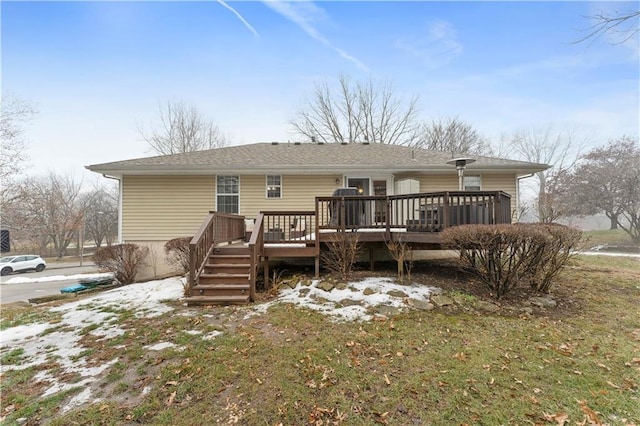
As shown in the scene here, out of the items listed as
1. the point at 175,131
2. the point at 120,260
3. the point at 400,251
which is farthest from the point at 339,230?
the point at 175,131

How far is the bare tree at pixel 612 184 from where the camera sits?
1947cm

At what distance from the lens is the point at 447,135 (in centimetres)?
2489

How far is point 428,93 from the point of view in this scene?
863 inches

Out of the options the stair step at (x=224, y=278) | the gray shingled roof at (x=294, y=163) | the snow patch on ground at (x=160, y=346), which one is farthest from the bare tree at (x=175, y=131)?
the snow patch on ground at (x=160, y=346)

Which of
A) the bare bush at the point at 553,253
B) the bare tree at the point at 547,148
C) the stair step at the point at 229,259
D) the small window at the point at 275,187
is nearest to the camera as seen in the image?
the bare bush at the point at 553,253

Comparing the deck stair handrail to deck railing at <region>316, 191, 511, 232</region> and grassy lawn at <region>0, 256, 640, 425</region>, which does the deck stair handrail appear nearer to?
grassy lawn at <region>0, 256, 640, 425</region>

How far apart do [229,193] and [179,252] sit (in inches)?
106

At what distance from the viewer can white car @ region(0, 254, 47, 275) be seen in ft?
67.6

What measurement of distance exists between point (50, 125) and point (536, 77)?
24504 mm

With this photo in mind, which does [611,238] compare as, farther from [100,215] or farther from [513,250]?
[100,215]

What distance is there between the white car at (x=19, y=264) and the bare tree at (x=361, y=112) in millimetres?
24266

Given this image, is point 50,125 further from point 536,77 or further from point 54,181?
point 536,77

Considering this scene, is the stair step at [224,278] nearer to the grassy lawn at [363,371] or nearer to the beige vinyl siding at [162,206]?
the grassy lawn at [363,371]

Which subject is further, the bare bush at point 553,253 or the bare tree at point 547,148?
the bare tree at point 547,148
